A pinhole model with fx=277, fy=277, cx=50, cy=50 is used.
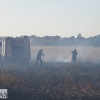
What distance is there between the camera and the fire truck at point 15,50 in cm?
2345

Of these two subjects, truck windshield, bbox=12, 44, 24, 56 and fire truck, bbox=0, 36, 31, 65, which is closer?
fire truck, bbox=0, 36, 31, 65

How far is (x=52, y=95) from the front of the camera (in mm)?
10492

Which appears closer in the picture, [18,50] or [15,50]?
[15,50]

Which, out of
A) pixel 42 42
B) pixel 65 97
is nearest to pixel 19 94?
pixel 65 97

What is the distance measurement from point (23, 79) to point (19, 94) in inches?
74.7

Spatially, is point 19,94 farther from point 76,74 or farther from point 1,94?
point 76,74

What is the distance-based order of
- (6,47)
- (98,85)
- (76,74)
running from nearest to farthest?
(98,85), (76,74), (6,47)

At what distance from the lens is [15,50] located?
2364 cm

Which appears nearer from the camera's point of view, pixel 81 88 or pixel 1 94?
pixel 1 94

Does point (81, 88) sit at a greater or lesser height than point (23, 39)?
lesser

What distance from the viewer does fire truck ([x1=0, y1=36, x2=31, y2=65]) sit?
23.5m

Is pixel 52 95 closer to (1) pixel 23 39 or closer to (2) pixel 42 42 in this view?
(1) pixel 23 39

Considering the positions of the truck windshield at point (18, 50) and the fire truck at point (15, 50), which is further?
the truck windshield at point (18, 50)

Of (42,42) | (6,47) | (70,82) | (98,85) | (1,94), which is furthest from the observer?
(42,42)
